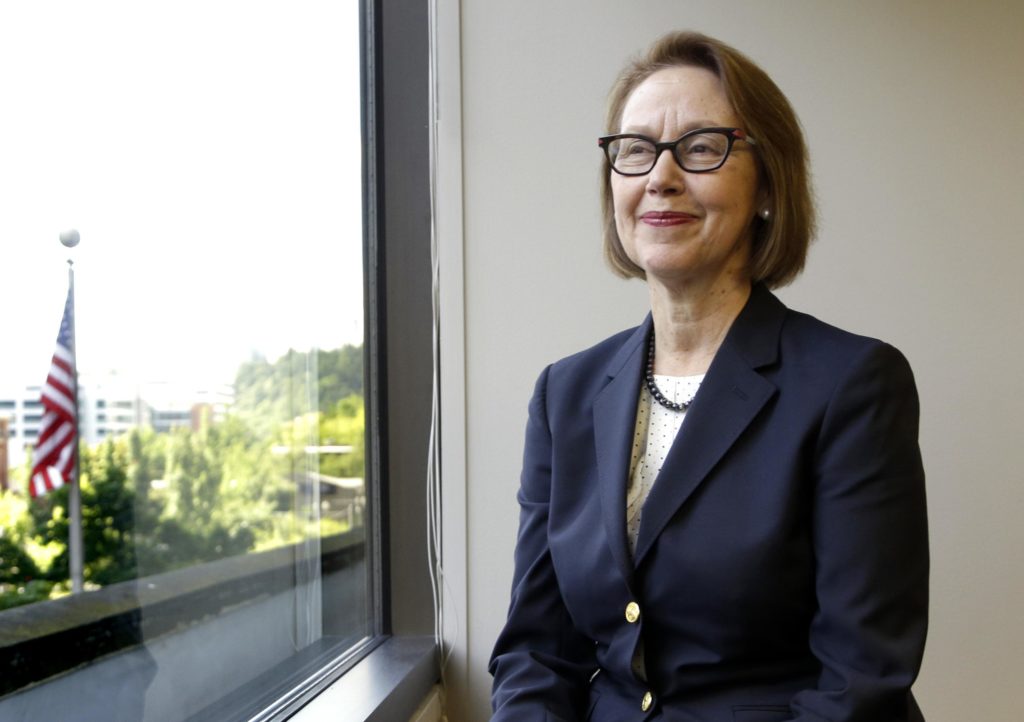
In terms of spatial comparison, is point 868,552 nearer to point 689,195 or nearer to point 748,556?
point 748,556

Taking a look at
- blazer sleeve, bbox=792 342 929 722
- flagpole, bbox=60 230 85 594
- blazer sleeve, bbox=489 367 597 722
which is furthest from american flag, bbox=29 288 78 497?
blazer sleeve, bbox=792 342 929 722

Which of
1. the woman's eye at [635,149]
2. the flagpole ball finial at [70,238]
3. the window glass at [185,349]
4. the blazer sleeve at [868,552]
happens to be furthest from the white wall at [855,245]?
the flagpole ball finial at [70,238]

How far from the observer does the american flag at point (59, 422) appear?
131 cm

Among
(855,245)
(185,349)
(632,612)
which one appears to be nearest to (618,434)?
(632,612)

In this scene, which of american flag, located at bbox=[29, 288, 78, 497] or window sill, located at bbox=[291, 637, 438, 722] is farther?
window sill, located at bbox=[291, 637, 438, 722]

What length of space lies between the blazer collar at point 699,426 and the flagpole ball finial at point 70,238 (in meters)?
0.79

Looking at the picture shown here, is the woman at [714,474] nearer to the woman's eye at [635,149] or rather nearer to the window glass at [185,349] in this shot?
the woman's eye at [635,149]

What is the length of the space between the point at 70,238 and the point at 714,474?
909 mm

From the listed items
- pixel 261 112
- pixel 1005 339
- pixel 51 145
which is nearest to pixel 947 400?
pixel 1005 339

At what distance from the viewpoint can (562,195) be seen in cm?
274

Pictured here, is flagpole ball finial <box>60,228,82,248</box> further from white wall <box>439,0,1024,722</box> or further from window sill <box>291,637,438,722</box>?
white wall <box>439,0,1024,722</box>

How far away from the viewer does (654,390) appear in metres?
1.70

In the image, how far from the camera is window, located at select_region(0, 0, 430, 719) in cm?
137

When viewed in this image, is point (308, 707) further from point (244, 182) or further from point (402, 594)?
point (244, 182)
